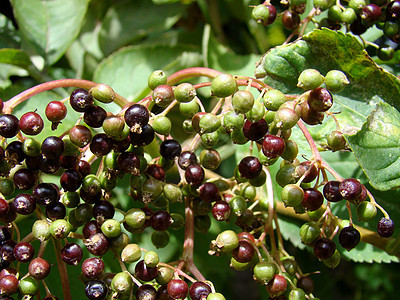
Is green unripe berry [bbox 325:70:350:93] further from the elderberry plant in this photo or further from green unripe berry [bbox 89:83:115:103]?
green unripe berry [bbox 89:83:115:103]

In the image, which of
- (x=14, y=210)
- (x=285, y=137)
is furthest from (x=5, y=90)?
(x=285, y=137)

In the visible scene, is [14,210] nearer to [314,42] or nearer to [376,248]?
[314,42]

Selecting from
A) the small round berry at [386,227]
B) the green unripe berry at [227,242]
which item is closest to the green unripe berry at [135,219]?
the green unripe berry at [227,242]

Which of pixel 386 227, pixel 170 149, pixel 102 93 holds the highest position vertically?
pixel 102 93

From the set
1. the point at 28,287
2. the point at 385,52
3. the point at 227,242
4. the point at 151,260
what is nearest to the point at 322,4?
the point at 385,52

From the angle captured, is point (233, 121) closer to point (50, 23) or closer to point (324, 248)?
point (324, 248)

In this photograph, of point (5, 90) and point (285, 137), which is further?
point (5, 90)

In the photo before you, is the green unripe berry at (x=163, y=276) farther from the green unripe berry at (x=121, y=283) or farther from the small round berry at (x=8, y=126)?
the small round berry at (x=8, y=126)
